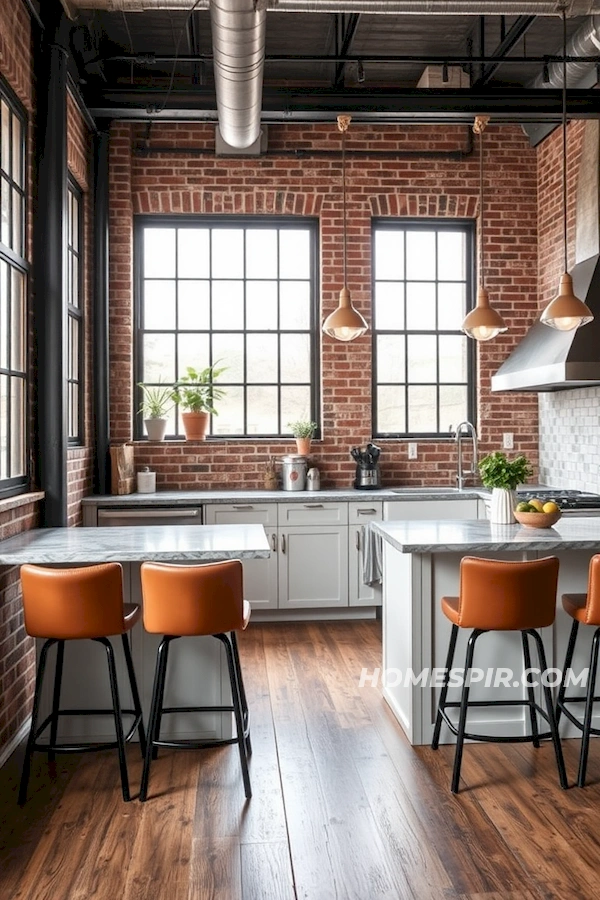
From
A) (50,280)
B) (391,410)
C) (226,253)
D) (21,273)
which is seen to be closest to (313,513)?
(391,410)

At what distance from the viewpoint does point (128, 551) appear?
3.45 m

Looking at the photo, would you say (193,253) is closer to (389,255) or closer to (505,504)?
(389,255)

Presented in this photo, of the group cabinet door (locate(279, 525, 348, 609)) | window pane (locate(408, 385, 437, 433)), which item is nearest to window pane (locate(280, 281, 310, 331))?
window pane (locate(408, 385, 437, 433))

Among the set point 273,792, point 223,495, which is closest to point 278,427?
point 223,495

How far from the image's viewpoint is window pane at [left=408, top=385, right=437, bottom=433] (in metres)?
6.83

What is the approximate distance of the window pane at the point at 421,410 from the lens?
6832 millimetres

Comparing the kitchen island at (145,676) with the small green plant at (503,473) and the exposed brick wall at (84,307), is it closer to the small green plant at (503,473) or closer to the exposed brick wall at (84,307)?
the small green plant at (503,473)

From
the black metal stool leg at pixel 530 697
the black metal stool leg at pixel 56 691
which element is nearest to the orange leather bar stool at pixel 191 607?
the black metal stool leg at pixel 56 691

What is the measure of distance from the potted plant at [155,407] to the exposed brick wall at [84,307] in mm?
495

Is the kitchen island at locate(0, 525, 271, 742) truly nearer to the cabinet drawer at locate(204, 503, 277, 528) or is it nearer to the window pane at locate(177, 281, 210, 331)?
the cabinet drawer at locate(204, 503, 277, 528)

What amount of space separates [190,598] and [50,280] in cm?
215

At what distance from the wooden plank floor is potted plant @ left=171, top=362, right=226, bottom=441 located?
294 cm

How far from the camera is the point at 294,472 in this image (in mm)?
6328

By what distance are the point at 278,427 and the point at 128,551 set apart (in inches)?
133
